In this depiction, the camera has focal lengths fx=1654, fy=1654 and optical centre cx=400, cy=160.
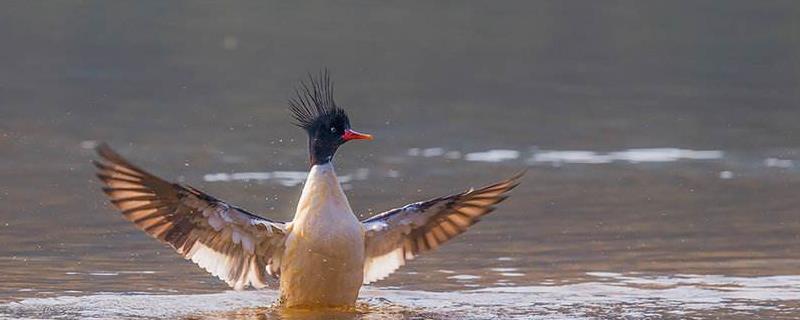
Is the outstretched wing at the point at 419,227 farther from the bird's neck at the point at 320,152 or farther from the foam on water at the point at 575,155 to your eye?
the foam on water at the point at 575,155

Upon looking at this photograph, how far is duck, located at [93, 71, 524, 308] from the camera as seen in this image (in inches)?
343

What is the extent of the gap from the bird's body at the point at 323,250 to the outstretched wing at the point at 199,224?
16cm

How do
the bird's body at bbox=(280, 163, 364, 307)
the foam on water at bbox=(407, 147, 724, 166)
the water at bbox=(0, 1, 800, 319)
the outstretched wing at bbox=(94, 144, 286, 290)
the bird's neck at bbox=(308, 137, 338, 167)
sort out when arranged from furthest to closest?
the foam on water at bbox=(407, 147, 724, 166)
the water at bbox=(0, 1, 800, 319)
the bird's neck at bbox=(308, 137, 338, 167)
the bird's body at bbox=(280, 163, 364, 307)
the outstretched wing at bbox=(94, 144, 286, 290)

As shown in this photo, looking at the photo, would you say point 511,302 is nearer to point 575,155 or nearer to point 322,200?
point 322,200

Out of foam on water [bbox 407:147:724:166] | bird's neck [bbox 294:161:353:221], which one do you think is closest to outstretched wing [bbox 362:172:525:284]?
bird's neck [bbox 294:161:353:221]

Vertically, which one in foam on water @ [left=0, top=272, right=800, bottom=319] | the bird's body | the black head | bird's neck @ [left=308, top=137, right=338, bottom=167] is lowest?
foam on water @ [left=0, top=272, right=800, bottom=319]

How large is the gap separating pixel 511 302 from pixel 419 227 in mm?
674

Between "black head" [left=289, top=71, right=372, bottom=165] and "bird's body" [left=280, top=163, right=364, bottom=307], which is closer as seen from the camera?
"bird's body" [left=280, top=163, right=364, bottom=307]

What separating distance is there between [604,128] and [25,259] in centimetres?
817

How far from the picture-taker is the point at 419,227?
9445mm

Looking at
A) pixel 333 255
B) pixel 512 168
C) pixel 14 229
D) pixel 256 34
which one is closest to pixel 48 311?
pixel 333 255

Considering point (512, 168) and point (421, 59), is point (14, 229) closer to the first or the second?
point (512, 168)

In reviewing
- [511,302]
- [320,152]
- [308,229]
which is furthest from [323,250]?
[511,302]

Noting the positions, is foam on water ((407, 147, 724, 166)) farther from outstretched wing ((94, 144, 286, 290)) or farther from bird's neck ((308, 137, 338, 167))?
outstretched wing ((94, 144, 286, 290))
